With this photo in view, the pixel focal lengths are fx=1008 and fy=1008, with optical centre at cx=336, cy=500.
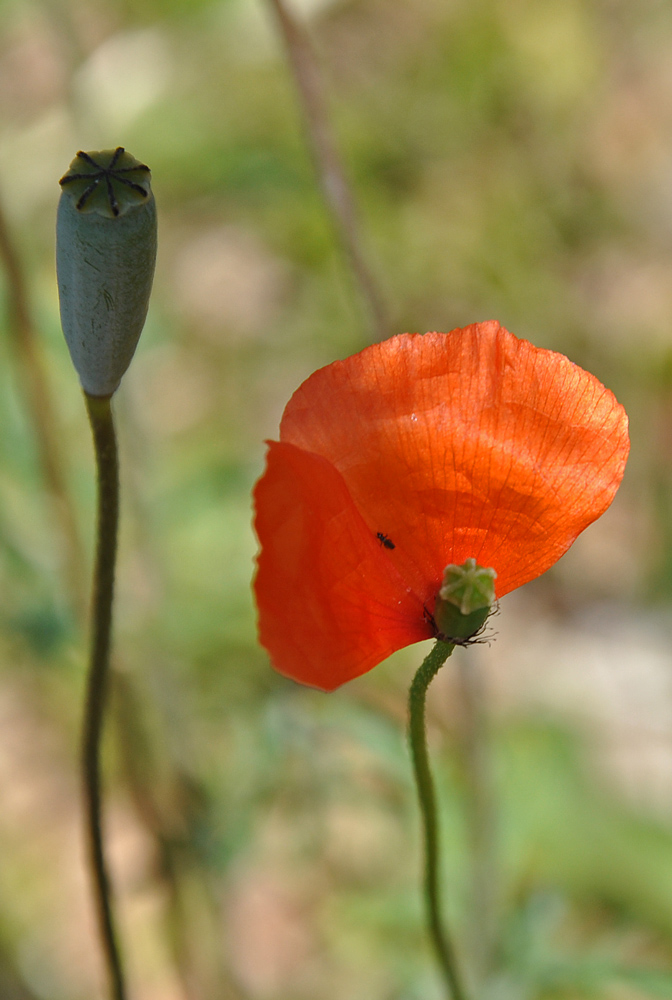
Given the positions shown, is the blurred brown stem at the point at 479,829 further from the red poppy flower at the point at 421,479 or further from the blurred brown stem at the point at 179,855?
the red poppy flower at the point at 421,479

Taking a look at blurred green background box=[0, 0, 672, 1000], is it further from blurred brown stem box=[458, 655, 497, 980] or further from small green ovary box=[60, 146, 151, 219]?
small green ovary box=[60, 146, 151, 219]

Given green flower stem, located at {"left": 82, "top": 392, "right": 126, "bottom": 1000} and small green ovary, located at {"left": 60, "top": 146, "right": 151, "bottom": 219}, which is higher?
small green ovary, located at {"left": 60, "top": 146, "right": 151, "bottom": 219}

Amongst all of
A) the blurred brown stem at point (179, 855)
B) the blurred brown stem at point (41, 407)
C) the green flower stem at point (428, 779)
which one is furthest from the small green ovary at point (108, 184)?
the blurred brown stem at point (179, 855)

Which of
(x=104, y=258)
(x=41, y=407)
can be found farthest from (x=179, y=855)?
(x=104, y=258)

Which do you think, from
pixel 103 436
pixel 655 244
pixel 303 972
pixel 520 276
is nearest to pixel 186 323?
pixel 520 276

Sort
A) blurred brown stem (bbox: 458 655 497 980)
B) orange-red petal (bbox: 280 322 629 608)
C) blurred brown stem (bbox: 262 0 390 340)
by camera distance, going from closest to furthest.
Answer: orange-red petal (bbox: 280 322 629 608) → blurred brown stem (bbox: 262 0 390 340) → blurred brown stem (bbox: 458 655 497 980)

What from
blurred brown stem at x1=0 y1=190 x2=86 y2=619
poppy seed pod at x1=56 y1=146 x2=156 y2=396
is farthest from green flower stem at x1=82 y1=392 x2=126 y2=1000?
blurred brown stem at x1=0 y1=190 x2=86 y2=619
